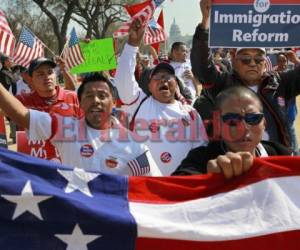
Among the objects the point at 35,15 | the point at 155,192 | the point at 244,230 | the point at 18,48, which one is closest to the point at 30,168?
the point at 155,192

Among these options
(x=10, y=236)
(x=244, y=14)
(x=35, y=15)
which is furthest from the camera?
(x=35, y=15)

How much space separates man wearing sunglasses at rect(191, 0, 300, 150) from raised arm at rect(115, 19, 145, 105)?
565 millimetres

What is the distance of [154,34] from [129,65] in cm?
500

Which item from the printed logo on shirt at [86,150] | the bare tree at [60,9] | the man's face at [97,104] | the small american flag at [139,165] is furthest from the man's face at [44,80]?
the bare tree at [60,9]

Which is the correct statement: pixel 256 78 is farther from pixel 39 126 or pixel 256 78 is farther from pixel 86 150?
pixel 39 126

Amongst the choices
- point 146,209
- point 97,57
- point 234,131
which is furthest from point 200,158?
point 97,57

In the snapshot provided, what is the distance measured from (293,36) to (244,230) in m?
1.78

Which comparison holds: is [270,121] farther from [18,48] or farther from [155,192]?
[18,48]

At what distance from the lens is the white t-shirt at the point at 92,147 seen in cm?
312

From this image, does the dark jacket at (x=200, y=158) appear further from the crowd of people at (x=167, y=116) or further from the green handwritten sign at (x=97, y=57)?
the green handwritten sign at (x=97, y=57)

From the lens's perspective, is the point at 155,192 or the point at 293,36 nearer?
the point at 155,192

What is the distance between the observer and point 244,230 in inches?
95.3

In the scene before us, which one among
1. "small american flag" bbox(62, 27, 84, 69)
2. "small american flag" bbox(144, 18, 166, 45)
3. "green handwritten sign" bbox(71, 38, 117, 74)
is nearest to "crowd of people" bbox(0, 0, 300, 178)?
"green handwritten sign" bbox(71, 38, 117, 74)

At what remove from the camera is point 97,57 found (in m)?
6.85
